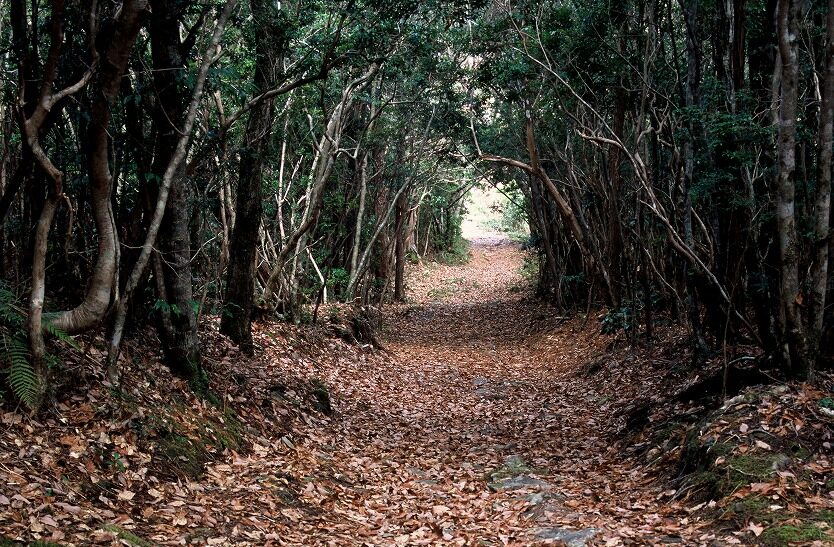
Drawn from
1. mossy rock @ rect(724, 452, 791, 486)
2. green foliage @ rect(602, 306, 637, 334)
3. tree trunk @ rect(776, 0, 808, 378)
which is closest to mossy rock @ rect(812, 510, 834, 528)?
mossy rock @ rect(724, 452, 791, 486)

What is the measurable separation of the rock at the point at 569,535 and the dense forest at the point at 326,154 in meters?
2.98

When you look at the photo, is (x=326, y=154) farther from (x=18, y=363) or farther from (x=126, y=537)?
(x=126, y=537)

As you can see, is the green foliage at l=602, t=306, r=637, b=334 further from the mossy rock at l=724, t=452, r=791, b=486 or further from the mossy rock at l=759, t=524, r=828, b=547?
the mossy rock at l=759, t=524, r=828, b=547

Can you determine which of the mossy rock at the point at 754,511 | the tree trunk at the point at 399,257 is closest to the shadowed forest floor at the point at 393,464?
the mossy rock at the point at 754,511

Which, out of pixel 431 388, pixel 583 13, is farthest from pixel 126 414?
pixel 583 13

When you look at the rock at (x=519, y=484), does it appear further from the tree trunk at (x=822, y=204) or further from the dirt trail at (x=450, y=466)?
the tree trunk at (x=822, y=204)

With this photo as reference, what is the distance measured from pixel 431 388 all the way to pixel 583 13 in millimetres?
8006

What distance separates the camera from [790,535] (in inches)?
203

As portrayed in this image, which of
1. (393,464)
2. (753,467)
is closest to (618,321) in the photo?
(393,464)

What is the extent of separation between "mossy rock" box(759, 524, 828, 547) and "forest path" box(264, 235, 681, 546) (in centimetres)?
72

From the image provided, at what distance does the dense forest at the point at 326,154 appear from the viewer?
6.70 meters

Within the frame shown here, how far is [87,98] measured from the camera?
24.5 ft

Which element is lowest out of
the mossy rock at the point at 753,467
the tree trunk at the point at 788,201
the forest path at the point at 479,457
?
the forest path at the point at 479,457

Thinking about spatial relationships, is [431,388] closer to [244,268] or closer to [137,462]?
[244,268]
